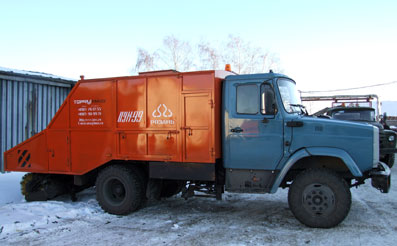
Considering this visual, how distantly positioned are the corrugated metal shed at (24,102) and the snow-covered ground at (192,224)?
10.9 feet

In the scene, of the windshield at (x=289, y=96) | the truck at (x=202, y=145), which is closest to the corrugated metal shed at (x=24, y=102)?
the truck at (x=202, y=145)

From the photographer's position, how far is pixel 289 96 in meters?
6.12

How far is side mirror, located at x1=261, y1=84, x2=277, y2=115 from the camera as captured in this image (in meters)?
5.71

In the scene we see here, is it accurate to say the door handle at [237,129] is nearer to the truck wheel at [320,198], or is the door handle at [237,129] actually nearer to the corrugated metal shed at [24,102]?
the truck wheel at [320,198]

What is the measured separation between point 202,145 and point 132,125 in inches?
63.2

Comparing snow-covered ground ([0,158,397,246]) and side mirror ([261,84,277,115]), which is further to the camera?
side mirror ([261,84,277,115])

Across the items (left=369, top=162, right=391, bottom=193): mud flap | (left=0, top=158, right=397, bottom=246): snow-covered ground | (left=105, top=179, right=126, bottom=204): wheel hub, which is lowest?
(left=0, top=158, right=397, bottom=246): snow-covered ground

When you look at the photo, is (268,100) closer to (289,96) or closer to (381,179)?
(289,96)

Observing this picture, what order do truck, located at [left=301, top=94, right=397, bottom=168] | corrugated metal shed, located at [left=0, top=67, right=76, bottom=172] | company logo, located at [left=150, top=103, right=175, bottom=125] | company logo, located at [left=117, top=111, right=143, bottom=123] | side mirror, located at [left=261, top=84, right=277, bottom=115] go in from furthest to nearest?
corrugated metal shed, located at [left=0, top=67, right=76, bottom=172] < truck, located at [left=301, top=94, right=397, bottom=168] < company logo, located at [left=117, top=111, right=143, bottom=123] < company logo, located at [left=150, top=103, right=175, bottom=125] < side mirror, located at [left=261, top=84, right=277, bottom=115]

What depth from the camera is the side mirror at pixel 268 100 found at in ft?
18.7

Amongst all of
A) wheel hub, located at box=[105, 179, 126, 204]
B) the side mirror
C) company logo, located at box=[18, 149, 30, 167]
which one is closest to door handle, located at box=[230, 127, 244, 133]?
the side mirror

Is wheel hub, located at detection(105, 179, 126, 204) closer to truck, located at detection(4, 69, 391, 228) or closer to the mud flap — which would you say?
truck, located at detection(4, 69, 391, 228)

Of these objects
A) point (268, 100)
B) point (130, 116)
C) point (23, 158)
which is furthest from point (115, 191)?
point (268, 100)

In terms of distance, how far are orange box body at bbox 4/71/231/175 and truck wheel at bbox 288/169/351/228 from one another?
163cm
